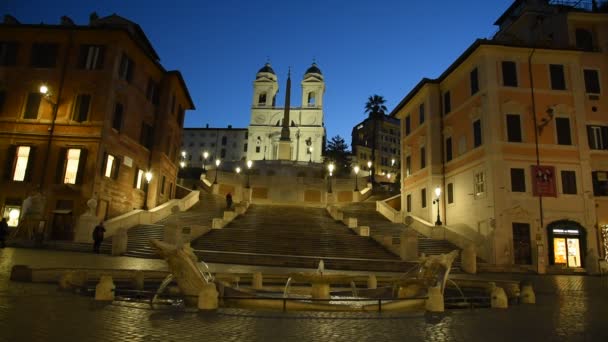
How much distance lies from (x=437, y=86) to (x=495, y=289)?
25.2 meters

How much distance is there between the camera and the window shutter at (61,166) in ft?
83.0

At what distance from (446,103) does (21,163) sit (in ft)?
99.2

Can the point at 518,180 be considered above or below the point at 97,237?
above

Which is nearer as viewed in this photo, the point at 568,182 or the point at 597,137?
the point at 568,182

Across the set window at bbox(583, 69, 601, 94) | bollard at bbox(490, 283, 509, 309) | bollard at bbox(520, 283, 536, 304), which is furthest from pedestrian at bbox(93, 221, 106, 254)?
window at bbox(583, 69, 601, 94)

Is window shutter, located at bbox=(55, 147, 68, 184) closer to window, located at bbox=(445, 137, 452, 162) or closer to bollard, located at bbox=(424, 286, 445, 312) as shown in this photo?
bollard, located at bbox=(424, 286, 445, 312)

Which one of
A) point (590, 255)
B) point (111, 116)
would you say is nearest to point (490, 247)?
point (590, 255)

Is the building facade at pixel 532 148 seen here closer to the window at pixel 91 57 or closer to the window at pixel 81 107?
the window at pixel 81 107

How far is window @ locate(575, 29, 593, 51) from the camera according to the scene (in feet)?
92.4

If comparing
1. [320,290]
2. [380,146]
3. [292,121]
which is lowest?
[320,290]

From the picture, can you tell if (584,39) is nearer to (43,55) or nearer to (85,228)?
(85,228)

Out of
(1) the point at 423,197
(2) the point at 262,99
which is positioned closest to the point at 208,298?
(1) the point at 423,197

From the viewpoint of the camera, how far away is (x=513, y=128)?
25.5 m

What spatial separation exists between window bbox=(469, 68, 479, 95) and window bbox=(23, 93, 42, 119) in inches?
1157
